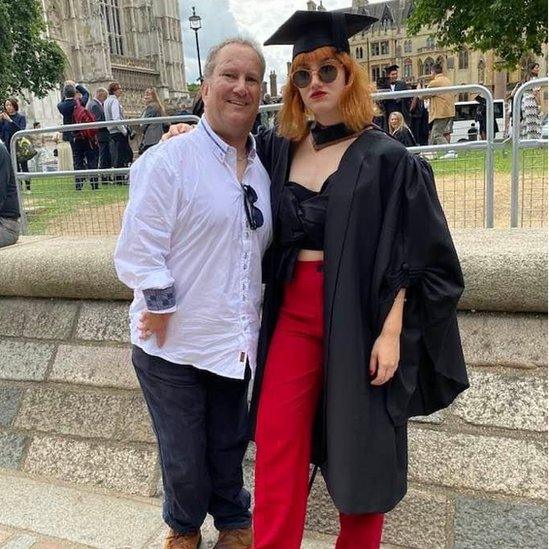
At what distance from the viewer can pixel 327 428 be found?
2043mm

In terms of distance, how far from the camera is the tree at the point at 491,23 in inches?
739

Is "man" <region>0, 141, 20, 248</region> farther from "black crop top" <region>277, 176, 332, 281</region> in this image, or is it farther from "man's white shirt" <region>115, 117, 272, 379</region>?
"black crop top" <region>277, 176, 332, 281</region>

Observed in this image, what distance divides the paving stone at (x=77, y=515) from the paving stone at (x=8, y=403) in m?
0.46

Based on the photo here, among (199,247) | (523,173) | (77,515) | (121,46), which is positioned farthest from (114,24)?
(199,247)

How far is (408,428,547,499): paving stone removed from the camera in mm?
2684

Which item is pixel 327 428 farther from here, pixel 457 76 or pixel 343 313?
pixel 457 76

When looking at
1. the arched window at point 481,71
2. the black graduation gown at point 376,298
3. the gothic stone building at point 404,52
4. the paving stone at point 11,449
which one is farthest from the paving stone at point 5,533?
the arched window at point 481,71

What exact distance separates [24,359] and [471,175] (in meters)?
3.78

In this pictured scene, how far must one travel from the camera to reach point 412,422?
9.60 feet

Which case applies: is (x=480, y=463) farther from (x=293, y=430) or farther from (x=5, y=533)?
(x=5, y=533)

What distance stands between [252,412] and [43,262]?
202 centimetres

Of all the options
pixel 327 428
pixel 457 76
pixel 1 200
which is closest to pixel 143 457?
pixel 327 428

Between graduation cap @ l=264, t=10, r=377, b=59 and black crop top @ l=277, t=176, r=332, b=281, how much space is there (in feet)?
1.50

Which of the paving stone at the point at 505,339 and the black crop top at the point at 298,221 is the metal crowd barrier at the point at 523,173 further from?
the black crop top at the point at 298,221
